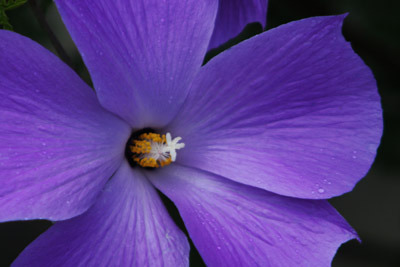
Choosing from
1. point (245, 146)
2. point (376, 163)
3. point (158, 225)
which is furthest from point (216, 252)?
point (376, 163)

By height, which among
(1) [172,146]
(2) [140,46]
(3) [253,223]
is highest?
(2) [140,46]

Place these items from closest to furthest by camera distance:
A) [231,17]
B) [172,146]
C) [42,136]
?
[42,136] < [172,146] < [231,17]

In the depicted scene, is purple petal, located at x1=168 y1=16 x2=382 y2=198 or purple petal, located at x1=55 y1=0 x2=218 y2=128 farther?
purple petal, located at x1=168 y1=16 x2=382 y2=198

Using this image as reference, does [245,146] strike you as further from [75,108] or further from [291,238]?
[75,108]

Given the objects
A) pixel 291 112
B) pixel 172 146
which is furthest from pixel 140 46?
pixel 291 112

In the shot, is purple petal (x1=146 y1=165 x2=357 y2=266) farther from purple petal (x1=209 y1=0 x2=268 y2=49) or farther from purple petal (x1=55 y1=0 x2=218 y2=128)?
purple petal (x1=209 y1=0 x2=268 y2=49)

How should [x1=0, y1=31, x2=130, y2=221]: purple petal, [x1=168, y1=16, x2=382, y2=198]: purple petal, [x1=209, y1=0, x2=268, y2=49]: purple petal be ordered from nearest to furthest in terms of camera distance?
[x1=0, y1=31, x2=130, y2=221]: purple petal < [x1=168, y1=16, x2=382, y2=198]: purple petal < [x1=209, y1=0, x2=268, y2=49]: purple petal

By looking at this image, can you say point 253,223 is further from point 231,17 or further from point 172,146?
point 231,17

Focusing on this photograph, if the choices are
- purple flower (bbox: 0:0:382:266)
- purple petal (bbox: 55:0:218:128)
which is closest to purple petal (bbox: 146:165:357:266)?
purple flower (bbox: 0:0:382:266)
